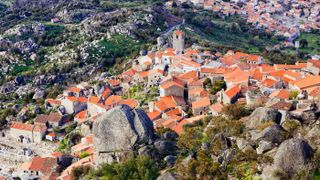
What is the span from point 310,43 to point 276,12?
34977 mm

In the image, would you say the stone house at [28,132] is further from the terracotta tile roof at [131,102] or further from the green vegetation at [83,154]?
the green vegetation at [83,154]

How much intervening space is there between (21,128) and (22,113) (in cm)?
667

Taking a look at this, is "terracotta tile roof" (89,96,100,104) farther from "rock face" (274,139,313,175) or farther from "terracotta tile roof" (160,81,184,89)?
"rock face" (274,139,313,175)

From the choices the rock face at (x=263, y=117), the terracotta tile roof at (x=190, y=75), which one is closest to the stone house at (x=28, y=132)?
the terracotta tile roof at (x=190, y=75)

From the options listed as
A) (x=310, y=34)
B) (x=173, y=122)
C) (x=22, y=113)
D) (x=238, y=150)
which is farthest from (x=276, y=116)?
(x=310, y=34)

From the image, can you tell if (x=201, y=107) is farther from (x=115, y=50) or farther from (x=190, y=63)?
(x=115, y=50)

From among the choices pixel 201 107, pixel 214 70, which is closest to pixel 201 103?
pixel 201 107

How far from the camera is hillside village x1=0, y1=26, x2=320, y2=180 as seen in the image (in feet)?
134

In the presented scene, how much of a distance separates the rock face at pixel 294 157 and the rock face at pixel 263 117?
672 centimetres

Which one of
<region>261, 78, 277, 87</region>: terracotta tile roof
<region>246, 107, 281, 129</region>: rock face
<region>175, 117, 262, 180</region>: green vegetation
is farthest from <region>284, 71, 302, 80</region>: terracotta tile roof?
<region>175, 117, 262, 180</region>: green vegetation

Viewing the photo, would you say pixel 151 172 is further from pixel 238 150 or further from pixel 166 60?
pixel 166 60

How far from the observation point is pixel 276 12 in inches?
Answer: 5763

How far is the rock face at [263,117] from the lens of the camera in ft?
104

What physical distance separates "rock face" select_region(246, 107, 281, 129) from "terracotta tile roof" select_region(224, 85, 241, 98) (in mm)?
11063
